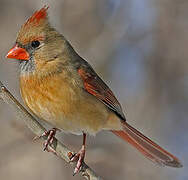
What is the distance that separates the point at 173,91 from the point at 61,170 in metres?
1.81

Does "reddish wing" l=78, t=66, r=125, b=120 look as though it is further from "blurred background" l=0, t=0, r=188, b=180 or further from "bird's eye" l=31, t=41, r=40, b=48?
"blurred background" l=0, t=0, r=188, b=180

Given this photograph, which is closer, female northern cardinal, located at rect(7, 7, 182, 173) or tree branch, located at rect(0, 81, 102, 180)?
tree branch, located at rect(0, 81, 102, 180)

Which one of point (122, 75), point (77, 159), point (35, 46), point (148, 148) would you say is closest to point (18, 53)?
point (35, 46)

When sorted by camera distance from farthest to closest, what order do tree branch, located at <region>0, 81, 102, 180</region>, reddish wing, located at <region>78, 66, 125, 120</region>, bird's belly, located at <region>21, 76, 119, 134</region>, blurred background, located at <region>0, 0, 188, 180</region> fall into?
blurred background, located at <region>0, 0, 188, 180</region> < reddish wing, located at <region>78, 66, 125, 120</region> < bird's belly, located at <region>21, 76, 119, 134</region> < tree branch, located at <region>0, 81, 102, 180</region>

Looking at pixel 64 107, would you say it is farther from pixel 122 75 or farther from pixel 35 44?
pixel 122 75

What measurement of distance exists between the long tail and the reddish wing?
18 cm

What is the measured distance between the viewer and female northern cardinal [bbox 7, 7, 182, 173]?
4.09m

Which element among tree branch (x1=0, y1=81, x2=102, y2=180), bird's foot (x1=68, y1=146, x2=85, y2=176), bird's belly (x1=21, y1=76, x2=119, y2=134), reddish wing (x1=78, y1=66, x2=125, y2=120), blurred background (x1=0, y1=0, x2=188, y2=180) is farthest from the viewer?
blurred background (x1=0, y1=0, x2=188, y2=180)

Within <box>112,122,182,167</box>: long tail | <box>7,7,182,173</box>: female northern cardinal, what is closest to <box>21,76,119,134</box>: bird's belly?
<box>7,7,182,173</box>: female northern cardinal

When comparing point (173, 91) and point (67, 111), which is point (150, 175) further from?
point (67, 111)

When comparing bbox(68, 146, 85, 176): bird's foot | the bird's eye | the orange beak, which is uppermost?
the bird's eye

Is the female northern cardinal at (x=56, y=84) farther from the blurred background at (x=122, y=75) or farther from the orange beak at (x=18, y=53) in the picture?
the blurred background at (x=122, y=75)

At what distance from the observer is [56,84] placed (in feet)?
13.5

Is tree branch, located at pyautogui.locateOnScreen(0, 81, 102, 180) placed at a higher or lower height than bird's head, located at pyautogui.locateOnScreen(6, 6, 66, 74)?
lower
